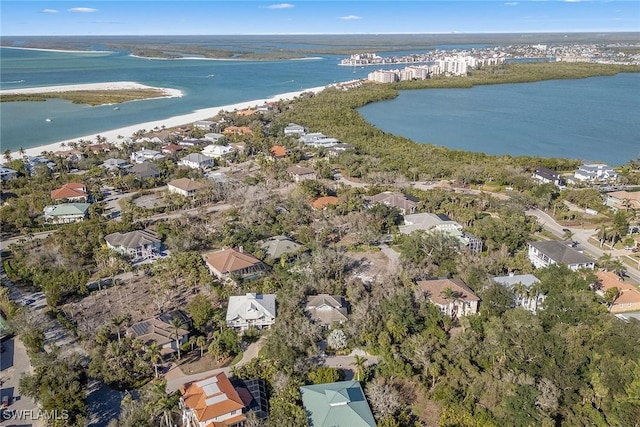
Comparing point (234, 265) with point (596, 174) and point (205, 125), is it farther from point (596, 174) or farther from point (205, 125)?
point (205, 125)

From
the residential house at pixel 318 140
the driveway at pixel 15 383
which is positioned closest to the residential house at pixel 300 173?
the residential house at pixel 318 140

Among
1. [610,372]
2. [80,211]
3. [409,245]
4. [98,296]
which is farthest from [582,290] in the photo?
[80,211]

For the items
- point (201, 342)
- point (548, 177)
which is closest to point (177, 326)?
point (201, 342)

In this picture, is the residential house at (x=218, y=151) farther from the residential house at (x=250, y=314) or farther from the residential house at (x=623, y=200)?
the residential house at (x=623, y=200)

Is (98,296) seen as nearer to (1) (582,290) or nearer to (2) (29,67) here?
(1) (582,290)

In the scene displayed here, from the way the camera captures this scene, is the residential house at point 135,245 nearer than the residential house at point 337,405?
No

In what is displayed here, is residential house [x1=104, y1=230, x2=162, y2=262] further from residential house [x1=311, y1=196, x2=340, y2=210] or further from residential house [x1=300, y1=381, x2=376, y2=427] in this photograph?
residential house [x1=300, y1=381, x2=376, y2=427]

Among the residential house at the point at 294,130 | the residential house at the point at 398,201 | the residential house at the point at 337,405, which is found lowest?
the residential house at the point at 337,405
